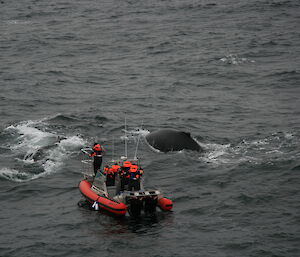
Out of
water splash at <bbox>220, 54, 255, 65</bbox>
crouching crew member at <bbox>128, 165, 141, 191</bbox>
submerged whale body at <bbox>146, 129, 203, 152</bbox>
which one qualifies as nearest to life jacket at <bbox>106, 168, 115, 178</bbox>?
crouching crew member at <bbox>128, 165, 141, 191</bbox>

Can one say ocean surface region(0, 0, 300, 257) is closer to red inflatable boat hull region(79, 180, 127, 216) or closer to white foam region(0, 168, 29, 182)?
white foam region(0, 168, 29, 182)

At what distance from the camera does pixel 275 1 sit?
A: 286 feet

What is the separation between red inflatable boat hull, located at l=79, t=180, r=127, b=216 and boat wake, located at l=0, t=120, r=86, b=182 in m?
4.28

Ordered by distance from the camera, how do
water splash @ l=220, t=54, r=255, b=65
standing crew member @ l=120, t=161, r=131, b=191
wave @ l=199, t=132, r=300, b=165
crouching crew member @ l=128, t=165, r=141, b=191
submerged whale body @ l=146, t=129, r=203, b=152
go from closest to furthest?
1. crouching crew member @ l=128, t=165, r=141, b=191
2. standing crew member @ l=120, t=161, r=131, b=191
3. wave @ l=199, t=132, r=300, b=165
4. submerged whale body @ l=146, t=129, r=203, b=152
5. water splash @ l=220, t=54, r=255, b=65

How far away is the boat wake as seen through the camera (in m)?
30.9

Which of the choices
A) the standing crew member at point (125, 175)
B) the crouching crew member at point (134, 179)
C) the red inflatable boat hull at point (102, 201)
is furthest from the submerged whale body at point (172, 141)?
the crouching crew member at point (134, 179)

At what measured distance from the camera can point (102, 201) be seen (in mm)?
25219

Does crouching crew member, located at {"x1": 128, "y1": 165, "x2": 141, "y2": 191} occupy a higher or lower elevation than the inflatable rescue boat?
higher

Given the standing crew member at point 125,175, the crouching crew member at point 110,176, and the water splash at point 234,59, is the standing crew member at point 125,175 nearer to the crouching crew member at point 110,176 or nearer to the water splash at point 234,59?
the crouching crew member at point 110,176

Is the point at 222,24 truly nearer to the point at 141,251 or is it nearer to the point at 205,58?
the point at 205,58

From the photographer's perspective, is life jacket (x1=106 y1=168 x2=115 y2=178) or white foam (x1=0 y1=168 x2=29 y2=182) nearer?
life jacket (x1=106 y1=168 x2=115 y2=178)

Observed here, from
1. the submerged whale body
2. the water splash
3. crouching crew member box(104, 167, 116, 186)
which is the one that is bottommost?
the submerged whale body

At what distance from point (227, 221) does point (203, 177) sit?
18.2 feet

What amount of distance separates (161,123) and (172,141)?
5.42 metres
